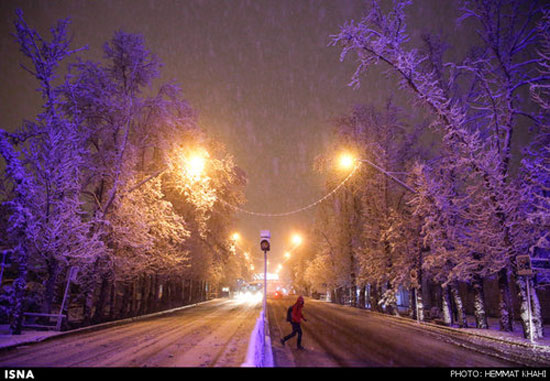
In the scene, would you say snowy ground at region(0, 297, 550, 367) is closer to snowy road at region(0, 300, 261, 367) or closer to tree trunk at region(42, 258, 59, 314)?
snowy road at region(0, 300, 261, 367)

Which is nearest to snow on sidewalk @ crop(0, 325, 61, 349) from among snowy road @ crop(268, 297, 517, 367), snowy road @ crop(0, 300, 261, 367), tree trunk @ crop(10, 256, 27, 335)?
tree trunk @ crop(10, 256, 27, 335)

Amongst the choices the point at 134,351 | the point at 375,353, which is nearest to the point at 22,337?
the point at 134,351

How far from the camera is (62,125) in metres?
17.1

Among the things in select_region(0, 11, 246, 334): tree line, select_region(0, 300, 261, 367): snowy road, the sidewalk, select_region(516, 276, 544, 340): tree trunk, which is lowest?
the sidewalk

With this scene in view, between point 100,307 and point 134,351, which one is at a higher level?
point 100,307

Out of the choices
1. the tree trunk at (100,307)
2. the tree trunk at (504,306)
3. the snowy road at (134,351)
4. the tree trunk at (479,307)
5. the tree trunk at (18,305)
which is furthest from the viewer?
the tree trunk at (100,307)

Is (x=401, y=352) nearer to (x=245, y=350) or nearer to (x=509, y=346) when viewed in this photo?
(x=245, y=350)

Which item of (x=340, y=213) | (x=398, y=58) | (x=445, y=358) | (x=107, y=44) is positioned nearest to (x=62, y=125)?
(x=107, y=44)

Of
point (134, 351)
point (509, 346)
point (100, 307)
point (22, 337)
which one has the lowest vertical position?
point (509, 346)

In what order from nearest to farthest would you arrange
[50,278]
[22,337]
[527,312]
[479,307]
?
[22,337] → [527,312] → [50,278] → [479,307]

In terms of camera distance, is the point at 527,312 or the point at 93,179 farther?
the point at 93,179

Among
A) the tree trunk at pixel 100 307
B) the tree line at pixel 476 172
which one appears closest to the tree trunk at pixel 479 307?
the tree line at pixel 476 172

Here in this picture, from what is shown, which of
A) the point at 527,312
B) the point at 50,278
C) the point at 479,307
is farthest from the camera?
the point at 479,307

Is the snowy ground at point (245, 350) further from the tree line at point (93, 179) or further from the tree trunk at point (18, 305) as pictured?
the tree line at point (93, 179)
